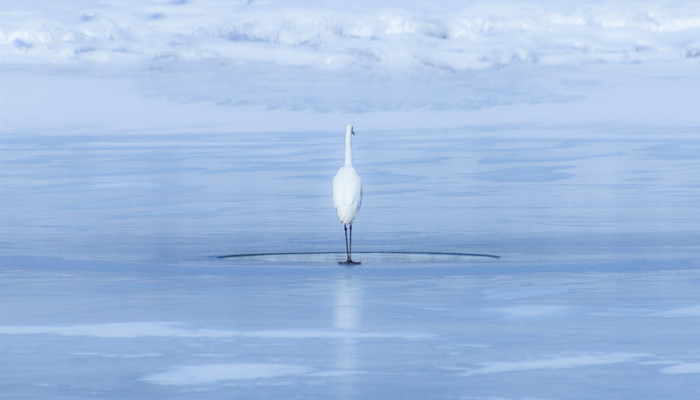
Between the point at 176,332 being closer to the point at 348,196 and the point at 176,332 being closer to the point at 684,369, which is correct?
the point at 684,369

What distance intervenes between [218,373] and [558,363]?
1.54 m

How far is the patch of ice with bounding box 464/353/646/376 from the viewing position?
6.85 m

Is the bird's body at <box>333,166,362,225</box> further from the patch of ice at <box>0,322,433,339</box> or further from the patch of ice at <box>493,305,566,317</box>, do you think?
the patch of ice at <box>0,322,433,339</box>

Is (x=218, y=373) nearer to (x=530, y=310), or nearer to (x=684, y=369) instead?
(x=684, y=369)

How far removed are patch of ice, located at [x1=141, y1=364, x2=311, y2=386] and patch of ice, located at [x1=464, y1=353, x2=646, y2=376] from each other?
82cm

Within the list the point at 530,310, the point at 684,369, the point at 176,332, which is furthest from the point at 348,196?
the point at 684,369

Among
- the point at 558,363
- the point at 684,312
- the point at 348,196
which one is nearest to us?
the point at 558,363

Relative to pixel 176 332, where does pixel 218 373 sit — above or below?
below

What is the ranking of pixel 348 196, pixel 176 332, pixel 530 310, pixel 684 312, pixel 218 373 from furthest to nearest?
pixel 348 196
pixel 530 310
pixel 684 312
pixel 176 332
pixel 218 373

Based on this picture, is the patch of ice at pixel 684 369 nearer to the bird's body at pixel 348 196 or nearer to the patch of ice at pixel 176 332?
the patch of ice at pixel 176 332

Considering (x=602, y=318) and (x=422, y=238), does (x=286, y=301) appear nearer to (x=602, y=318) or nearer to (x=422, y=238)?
(x=602, y=318)

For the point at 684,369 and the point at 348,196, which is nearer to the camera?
the point at 684,369

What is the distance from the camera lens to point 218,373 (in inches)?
266

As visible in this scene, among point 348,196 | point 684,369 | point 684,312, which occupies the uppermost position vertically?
point 348,196
